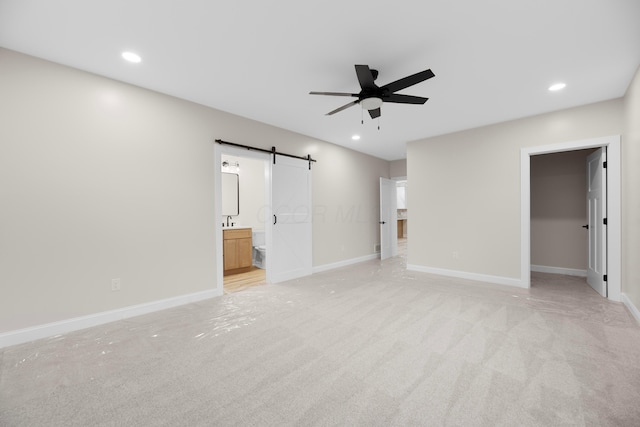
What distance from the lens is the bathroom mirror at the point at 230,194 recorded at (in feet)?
18.7

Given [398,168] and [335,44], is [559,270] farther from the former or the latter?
[335,44]

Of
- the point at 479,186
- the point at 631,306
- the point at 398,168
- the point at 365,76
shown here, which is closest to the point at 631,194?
the point at 631,306

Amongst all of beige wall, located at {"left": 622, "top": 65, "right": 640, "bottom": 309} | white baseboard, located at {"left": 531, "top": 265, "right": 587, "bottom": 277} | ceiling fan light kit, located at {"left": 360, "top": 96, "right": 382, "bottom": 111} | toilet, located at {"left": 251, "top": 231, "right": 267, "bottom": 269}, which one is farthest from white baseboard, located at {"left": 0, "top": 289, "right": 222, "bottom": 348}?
white baseboard, located at {"left": 531, "top": 265, "right": 587, "bottom": 277}

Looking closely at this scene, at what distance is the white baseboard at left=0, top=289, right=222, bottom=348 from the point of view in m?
2.32

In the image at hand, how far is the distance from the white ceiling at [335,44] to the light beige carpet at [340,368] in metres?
2.60

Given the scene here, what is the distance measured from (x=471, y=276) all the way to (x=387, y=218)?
8.38ft

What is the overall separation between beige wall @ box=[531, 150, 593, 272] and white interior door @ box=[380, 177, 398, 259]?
2863 mm

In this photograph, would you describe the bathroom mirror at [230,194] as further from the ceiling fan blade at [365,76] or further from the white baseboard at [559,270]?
the white baseboard at [559,270]

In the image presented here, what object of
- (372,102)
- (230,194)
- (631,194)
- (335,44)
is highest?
(335,44)

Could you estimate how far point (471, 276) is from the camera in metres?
4.49

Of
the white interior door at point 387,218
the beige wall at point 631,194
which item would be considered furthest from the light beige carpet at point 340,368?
the white interior door at point 387,218

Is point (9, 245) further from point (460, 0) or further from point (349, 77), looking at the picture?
point (460, 0)

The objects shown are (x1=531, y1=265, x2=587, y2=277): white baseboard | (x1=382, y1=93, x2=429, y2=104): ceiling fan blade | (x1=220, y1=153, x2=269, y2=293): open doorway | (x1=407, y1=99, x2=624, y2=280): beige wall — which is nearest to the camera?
(x1=382, y1=93, x2=429, y2=104): ceiling fan blade

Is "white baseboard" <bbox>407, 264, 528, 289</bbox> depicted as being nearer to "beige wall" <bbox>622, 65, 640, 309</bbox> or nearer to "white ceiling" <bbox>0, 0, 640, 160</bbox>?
"beige wall" <bbox>622, 65, 640, 309</bbox>
